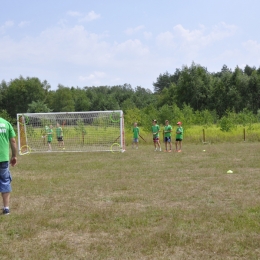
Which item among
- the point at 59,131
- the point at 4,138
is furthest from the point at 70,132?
the point at 4,138

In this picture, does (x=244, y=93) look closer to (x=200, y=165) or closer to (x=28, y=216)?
(x=200, y=165)

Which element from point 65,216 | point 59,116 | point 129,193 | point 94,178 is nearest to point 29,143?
point 59,116

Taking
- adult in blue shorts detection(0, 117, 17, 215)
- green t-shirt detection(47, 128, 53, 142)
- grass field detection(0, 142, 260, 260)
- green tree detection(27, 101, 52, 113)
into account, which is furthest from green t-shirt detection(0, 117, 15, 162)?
green tree detection(27, 101, 52, 113)

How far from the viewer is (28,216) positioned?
20.7ft

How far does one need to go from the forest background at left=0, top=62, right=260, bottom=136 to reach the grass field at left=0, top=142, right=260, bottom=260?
60.1 ft

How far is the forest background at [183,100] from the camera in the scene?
31281 millimetres

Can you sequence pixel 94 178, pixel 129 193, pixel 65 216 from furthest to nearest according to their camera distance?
pixel 94 178 → pixel 129 193 → pixel 65 216

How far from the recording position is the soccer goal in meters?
19.1

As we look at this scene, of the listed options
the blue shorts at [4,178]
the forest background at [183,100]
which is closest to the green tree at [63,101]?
A: the forest background at [183,100]

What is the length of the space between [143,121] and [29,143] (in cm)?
1281

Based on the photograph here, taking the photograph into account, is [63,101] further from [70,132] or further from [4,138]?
[4,138]

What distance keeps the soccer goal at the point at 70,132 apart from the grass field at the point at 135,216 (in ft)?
27.2

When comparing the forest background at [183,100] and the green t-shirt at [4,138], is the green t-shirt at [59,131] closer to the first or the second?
the forest background at [183,100]

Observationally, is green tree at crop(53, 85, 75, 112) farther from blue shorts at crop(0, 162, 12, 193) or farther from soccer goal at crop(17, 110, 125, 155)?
blue shorts at crop(0, 162, 12, 193)
